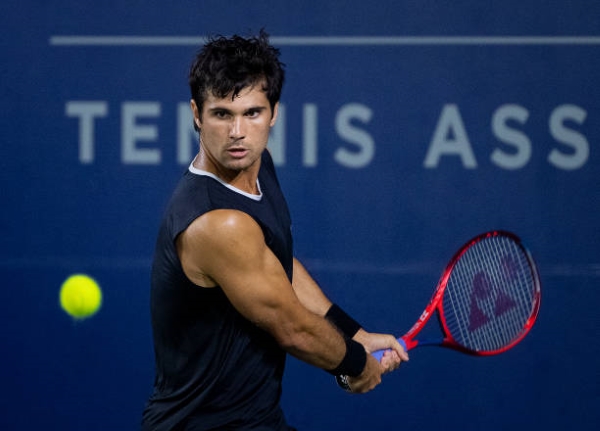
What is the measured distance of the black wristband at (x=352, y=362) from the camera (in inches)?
78.9

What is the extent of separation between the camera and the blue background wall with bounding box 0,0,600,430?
3.25m

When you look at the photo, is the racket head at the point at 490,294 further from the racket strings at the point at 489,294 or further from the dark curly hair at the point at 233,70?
the dark curly hair at the point at 233,70

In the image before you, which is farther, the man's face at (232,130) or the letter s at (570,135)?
the letter s at (570,135)

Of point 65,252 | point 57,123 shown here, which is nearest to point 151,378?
point 65,252

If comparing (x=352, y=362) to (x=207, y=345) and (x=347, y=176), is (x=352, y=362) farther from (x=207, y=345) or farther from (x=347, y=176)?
(x=347, y=176)

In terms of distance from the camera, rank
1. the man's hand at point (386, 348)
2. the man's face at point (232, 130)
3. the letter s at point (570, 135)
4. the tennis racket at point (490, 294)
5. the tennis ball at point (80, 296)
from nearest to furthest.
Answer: the man's face at point (232, 130), the man's hand at point (386, 348), the tennis racket at point (490, 294), the letter s at point (570, 135), the tennis ball at point (80, 296)

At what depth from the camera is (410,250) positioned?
10.8 ft

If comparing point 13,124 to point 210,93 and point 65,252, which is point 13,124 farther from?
point 210,93

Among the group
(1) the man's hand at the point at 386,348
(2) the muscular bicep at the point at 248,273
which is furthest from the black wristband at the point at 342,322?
(2) the muscular bicep at the point at 248,273

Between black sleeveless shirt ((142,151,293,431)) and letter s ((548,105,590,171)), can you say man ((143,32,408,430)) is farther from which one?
letter s ((548,105,590,171))

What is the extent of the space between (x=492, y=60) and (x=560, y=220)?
60 cm

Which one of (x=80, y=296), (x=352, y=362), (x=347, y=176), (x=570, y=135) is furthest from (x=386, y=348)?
(x=80, y=296)

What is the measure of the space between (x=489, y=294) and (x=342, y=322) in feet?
2.01

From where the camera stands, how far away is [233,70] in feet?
6.41
